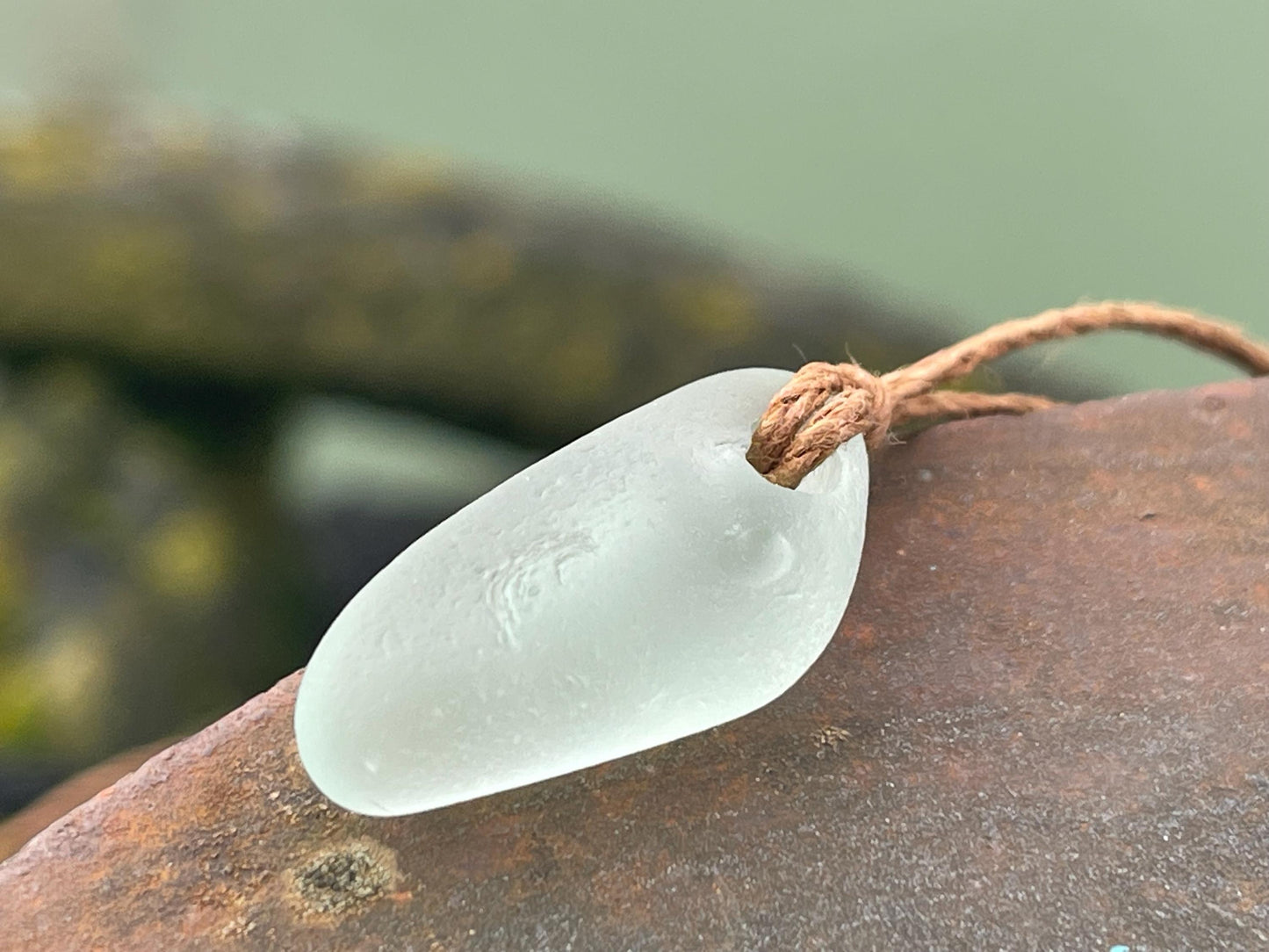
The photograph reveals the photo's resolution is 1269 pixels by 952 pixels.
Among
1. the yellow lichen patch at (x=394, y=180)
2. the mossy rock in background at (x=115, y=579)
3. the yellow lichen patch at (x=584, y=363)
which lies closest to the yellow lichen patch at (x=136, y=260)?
the mossy rock in background at (x=115, y=579)

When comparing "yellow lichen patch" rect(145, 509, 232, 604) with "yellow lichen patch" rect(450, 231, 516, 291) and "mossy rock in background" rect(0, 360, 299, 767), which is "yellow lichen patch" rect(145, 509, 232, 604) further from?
"yellow lichen patch" rect(450, 231, 516, 291)

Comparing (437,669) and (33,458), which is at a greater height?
(437,669)

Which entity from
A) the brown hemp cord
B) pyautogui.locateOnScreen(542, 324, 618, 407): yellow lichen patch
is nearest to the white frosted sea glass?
the brown hemp cord

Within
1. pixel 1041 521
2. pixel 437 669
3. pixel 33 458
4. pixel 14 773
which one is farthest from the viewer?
pixel 33 458

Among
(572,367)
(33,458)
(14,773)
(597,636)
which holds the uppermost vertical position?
(597,636)

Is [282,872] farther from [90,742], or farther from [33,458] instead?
[33,458]

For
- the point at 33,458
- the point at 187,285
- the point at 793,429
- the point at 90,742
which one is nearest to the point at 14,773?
the point at 90,742

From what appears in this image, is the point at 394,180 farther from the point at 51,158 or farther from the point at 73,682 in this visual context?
the point at 73,682
